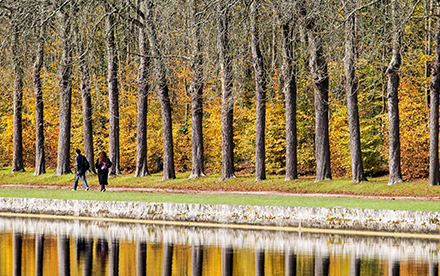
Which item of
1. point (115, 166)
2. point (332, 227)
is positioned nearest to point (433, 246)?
point (332, 227)

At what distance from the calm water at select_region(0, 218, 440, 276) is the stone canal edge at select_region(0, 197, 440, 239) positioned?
34.2 inches

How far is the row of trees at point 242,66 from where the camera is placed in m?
21.1

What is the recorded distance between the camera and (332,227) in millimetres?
16703

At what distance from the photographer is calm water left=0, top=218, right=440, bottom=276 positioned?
430 inches

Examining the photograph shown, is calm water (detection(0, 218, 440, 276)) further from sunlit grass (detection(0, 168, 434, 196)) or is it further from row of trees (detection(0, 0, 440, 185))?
sunlit grass (detection(0, 168, 434, 196))

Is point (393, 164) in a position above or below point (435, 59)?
below

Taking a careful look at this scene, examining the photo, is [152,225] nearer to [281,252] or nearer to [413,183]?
[281,252]

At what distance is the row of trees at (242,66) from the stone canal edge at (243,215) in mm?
3729

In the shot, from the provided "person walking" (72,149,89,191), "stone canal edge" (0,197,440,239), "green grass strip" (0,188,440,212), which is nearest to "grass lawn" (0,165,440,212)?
"green grass strip" (0,188,440,212)

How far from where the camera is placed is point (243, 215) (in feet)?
59.2

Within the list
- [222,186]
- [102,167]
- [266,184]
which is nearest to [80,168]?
[102,167]

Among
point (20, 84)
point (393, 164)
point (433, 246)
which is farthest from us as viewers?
point (20, 84)

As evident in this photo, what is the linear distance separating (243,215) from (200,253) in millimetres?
5296

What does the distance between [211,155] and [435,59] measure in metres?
22.3
